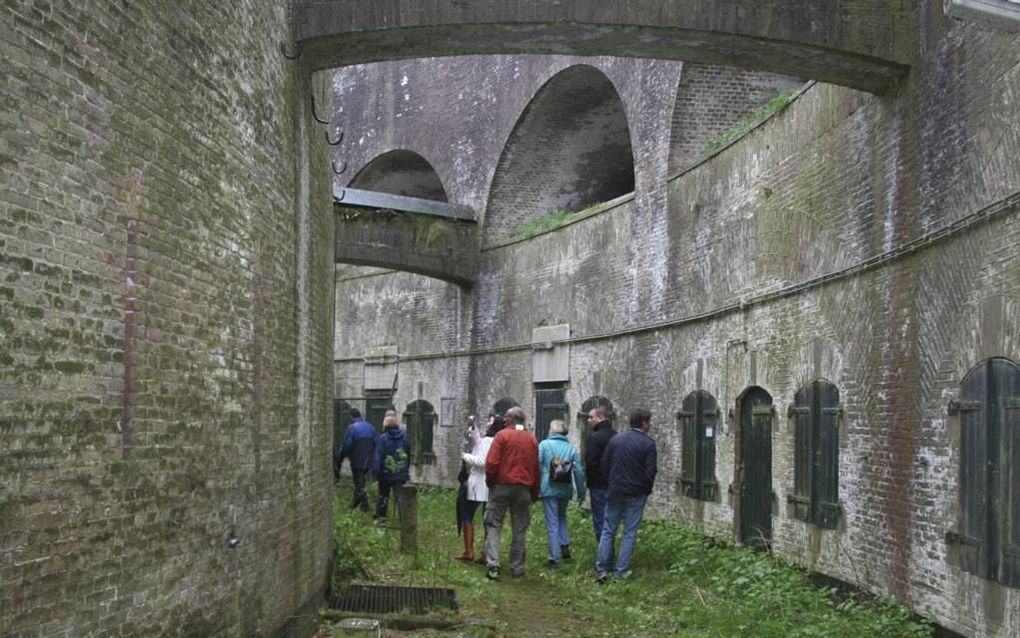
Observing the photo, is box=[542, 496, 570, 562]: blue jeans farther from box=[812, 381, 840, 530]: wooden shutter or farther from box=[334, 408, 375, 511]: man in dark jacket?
box=[334, 408, 375, 511]: man in dark jacket

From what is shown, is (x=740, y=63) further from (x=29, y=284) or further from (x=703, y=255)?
(x=29, y=284)

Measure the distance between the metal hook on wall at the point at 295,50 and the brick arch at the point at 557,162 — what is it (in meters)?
11.0

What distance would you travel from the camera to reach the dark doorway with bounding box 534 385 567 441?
1834cm

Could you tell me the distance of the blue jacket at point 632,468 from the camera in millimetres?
11086

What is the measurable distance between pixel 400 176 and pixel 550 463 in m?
15.1

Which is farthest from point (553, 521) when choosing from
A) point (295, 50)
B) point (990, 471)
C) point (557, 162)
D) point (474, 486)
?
point (557, 162)

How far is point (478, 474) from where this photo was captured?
12.1 m

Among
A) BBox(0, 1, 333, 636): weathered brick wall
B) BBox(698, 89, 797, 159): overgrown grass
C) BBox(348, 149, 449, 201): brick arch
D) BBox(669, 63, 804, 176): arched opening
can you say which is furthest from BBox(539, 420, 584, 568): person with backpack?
BBox(348, 149, 449, 201): brick arch

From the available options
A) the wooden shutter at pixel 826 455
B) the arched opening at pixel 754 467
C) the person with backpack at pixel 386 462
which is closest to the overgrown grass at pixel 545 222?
the person with backpack at pixel 386 462

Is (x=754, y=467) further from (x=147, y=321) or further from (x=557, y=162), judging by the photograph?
(x=557, y=162)

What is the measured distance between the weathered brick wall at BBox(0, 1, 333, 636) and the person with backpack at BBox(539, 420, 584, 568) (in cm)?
419

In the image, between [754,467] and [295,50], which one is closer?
[295,50]

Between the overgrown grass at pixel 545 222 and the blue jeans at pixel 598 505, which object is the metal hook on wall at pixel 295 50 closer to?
the blue jeans at pixel 598 505

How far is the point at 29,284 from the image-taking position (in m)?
4.30
